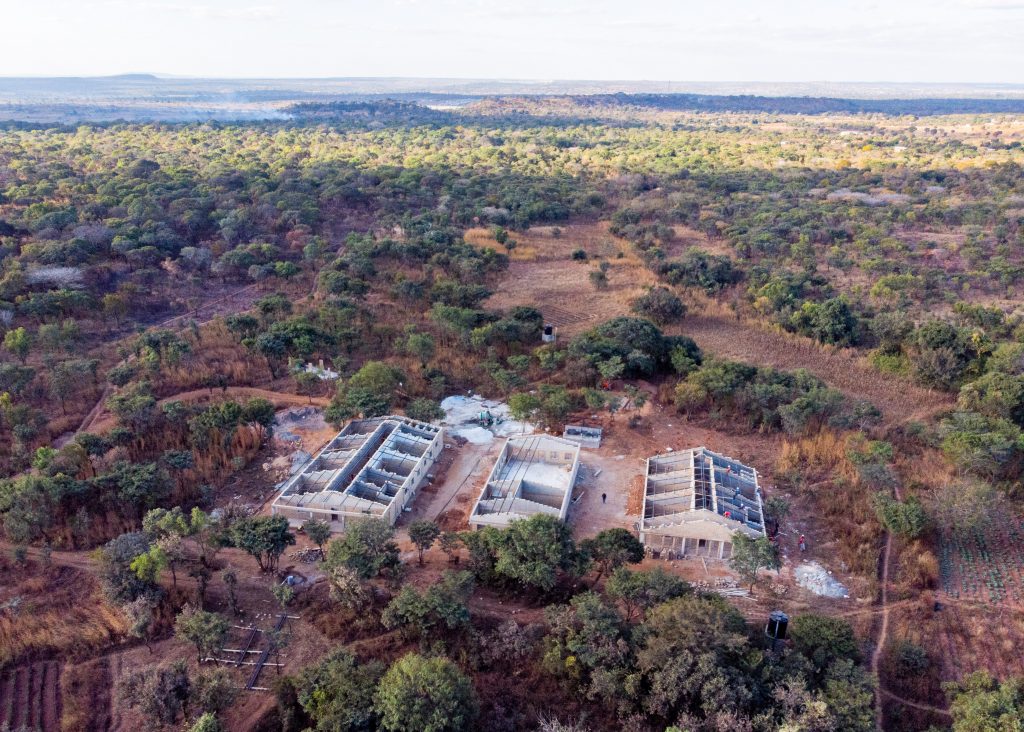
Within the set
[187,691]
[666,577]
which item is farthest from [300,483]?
[666,577]

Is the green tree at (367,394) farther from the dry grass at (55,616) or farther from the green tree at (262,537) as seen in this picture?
the dry grass at (55,616)

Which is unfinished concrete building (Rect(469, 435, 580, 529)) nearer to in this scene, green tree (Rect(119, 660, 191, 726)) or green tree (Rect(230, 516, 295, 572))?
green tree (Rect(230, 516, 295, 572))

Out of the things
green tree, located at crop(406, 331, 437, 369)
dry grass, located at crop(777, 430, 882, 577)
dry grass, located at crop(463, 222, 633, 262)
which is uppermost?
dry grass, located at crop(463, 222, 633, 262)

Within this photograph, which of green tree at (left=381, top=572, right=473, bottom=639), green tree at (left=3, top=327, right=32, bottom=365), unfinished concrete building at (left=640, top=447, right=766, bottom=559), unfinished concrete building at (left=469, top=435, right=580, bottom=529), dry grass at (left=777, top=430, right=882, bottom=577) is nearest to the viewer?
green tree at (left=381, top=572, right=473, bottom=639)

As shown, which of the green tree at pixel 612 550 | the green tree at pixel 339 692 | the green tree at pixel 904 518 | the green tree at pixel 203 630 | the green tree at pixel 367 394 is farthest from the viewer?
the green tree at pixel 367 394

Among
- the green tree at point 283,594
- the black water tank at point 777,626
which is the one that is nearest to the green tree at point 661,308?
the black water tank at point 777,626

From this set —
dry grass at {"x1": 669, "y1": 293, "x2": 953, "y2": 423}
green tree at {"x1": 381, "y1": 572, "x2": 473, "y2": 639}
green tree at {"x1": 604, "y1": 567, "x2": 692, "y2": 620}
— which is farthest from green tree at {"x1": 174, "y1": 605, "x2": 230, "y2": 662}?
dry grass at {"x1": 669, "y1": 293, "x2": 953, "y2": 423}
